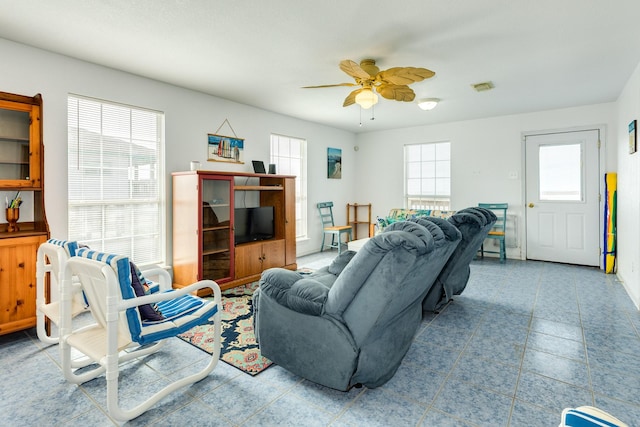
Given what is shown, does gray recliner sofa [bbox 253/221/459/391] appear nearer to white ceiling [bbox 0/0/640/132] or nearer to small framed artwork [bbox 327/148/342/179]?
white ceiling [bbox 0/0/640/132]

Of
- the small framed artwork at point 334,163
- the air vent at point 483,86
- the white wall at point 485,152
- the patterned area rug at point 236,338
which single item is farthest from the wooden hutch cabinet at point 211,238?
the white wall at point 485,152

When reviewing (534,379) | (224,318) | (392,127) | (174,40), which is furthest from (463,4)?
(392,127)

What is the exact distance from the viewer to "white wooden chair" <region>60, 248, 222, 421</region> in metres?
1.71

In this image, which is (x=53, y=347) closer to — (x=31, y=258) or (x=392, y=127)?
(x=31, y=258)

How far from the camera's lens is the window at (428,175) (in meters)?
6.60

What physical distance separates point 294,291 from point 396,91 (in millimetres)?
2305

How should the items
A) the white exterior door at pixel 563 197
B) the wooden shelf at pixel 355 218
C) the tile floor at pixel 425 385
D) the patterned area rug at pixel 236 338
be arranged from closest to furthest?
the tile floor at pixel 425 385 < the patterned area rug at pixel 236 338 < the white exterior door at pixel 563 197 < the wooden shelf at pixel 355 218

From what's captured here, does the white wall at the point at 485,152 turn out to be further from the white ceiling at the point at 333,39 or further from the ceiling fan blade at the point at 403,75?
the ceiling fan blade at the point at 403,75

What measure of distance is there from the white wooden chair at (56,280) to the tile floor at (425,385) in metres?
0.18

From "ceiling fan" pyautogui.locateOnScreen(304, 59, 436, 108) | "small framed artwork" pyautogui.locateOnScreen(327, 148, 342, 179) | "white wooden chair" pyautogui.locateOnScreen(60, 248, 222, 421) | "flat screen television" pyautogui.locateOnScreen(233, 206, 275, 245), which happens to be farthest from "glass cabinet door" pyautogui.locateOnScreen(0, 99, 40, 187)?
"small framed artwork" pyautogui.locateOnScreen(327, 148, 342, 179)

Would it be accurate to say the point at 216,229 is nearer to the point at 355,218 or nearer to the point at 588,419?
the point at 588,419

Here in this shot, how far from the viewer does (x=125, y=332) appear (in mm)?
1908

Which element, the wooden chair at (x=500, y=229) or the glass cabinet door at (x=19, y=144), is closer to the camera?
the glass cabinet door at (x=19, y=144)

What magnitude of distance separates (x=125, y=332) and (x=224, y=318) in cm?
138
